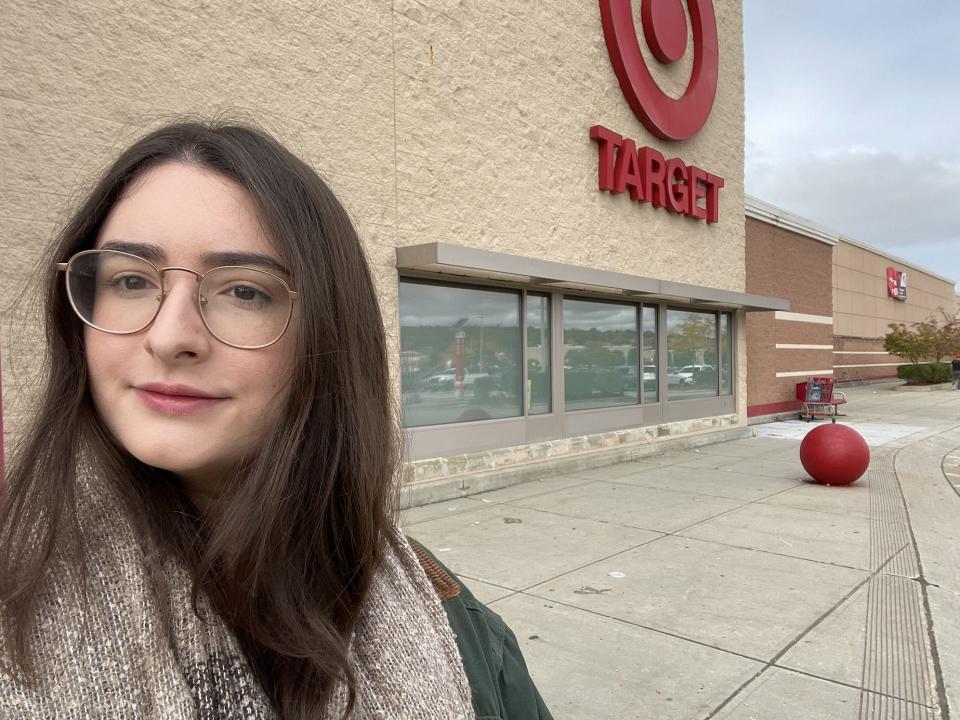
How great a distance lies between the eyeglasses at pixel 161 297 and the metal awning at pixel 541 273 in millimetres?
6107

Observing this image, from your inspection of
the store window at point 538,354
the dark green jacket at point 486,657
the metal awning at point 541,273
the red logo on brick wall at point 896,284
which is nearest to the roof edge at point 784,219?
the metal awning at point 541,273

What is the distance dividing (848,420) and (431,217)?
14.1 metres

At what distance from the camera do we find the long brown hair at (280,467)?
975mm

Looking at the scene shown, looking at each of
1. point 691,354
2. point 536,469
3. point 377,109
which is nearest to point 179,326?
point 377,109

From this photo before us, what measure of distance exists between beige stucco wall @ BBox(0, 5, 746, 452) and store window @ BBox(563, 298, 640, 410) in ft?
2.68

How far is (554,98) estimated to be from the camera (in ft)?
31.0

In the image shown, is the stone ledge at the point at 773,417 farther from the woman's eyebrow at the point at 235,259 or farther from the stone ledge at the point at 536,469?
the woman's eyebrow at the point at 235,259

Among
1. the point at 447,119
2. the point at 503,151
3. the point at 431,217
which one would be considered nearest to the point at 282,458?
the point at 431,217

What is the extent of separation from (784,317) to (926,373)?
19491 millimetres

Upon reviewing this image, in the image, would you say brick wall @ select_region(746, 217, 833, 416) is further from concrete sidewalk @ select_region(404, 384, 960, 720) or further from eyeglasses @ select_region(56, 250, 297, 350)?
eyeglasses @ select_region(56, 250, 297, 350)

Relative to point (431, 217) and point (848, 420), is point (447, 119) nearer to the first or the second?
point (431, 217)

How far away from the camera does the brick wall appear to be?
51.8 ft

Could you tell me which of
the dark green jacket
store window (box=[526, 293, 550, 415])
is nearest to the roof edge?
store window (box=[526, 293, 550, 415])

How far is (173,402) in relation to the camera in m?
0.98
